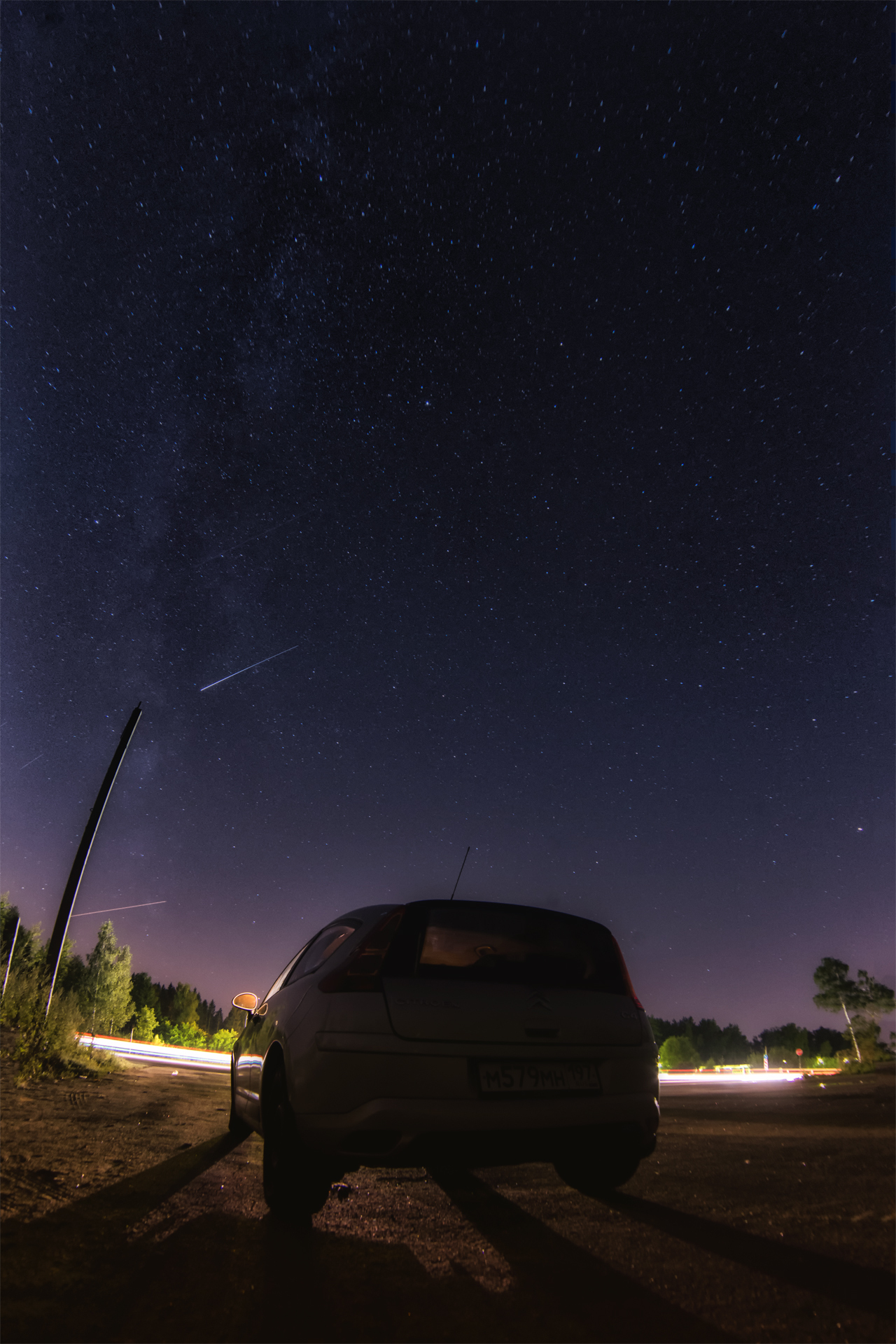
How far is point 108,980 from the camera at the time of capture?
49.7 m

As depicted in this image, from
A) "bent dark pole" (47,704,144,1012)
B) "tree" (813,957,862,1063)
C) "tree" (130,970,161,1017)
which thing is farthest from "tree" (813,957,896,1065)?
"tree" (130,970,161,1017)

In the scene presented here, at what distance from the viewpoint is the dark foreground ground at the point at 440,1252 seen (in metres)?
2.03

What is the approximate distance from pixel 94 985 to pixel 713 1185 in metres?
56.9

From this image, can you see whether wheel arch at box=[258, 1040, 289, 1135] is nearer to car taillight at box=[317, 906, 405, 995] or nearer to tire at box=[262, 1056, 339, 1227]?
tire at box=[262, 1056, 339, 1227]

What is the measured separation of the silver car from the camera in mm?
2740

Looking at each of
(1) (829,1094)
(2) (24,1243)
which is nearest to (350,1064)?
(2) (24,1243)

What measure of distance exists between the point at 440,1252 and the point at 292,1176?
0.73 m

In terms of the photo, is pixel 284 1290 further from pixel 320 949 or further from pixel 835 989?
pixel 835 989

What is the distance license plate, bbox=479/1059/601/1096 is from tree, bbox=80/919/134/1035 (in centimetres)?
5593

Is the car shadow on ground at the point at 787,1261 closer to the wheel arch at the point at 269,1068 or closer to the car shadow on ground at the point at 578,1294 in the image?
the car shadow on ground at the point at 578,1294

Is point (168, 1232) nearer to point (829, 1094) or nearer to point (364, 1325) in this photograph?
point (364, 1325)

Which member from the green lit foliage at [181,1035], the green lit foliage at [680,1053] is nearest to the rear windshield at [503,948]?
the green lit foliage at [181,1035]

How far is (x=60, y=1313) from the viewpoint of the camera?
6.64 ft

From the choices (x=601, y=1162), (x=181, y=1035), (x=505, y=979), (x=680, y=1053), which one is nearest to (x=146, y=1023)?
(x=181, y=1035)
